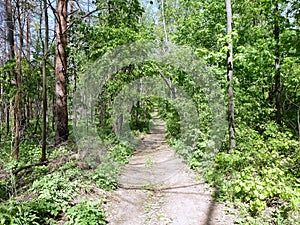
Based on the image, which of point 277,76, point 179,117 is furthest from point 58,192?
point 277,76

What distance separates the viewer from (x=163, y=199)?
17.4ft

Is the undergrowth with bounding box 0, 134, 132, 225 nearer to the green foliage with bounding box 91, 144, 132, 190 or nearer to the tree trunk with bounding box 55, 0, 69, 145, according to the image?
the green foliage with bounding box 91, 144, 132, 190

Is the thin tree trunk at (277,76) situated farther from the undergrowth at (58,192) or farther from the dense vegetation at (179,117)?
the undergrowth at (58,192)

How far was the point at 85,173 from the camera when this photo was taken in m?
5.80

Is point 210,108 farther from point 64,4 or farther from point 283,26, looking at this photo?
point 64,4

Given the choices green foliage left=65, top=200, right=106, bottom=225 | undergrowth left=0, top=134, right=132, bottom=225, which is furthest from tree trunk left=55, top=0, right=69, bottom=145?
green foliage left=65, top=200, right=106, bottom=225

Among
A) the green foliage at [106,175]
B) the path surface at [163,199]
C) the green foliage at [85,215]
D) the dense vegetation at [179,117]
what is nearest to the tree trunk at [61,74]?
the dense vegetation at [179,117]

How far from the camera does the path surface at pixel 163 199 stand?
4.37 m

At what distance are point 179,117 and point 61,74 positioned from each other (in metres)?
4.42

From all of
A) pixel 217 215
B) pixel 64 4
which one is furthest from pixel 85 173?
pixel 64 4

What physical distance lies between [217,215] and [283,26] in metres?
5.80

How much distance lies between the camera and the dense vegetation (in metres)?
4.40

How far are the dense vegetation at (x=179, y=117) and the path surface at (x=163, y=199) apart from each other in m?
0.29

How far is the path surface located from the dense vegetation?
0.29 metres
